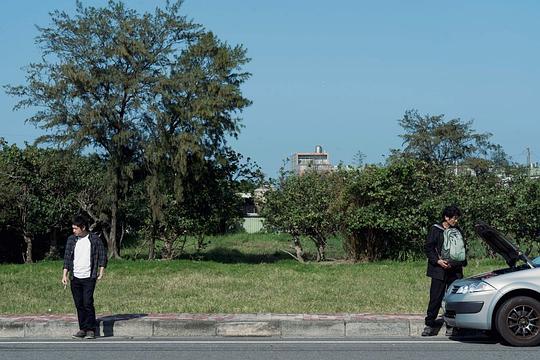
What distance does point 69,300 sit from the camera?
13.3 meters

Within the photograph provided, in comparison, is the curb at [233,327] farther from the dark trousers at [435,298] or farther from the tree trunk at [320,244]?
the tree trunk at [320,244]

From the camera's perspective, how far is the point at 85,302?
9.93 metres

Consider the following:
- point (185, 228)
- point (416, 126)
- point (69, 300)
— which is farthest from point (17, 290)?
point (416, 126)

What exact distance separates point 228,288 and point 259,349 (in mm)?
5896

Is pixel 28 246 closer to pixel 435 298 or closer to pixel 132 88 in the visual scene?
pixel 132 88

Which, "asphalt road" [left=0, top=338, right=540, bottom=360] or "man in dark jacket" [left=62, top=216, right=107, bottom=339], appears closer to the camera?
"asphalt road" [left=0, top=338, right=540, bottom=360]

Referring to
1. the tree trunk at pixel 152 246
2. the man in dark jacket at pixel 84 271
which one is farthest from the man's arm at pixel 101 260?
the tree trunk at pixel 152 246

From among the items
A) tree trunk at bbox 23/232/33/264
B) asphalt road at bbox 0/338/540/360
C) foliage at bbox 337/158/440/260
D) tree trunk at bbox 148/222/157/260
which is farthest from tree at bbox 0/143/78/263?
asphalt road at bbox 0/338/540/360

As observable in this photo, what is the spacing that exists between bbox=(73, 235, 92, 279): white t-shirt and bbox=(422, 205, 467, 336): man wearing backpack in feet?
15.2

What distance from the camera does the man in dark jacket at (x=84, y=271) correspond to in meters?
9.95

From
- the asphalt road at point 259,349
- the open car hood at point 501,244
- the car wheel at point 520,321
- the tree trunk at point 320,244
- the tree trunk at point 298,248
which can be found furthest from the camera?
the tree trunk at point 298,248

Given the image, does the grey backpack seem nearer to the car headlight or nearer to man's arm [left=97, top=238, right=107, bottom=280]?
the car headlight

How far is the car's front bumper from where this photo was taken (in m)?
8.91

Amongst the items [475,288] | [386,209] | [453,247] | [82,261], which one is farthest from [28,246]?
[475,288]
